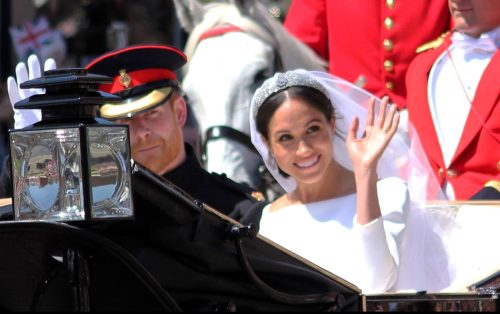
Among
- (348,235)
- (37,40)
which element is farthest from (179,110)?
(37,40)

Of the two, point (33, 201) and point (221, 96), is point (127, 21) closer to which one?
point (221, 96)

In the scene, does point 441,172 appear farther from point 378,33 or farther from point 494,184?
point 378,33

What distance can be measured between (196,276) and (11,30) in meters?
6.48

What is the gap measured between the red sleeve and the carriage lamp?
298cm

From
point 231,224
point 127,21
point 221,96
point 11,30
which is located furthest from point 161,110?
point 127,21

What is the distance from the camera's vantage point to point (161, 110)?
4035 mm

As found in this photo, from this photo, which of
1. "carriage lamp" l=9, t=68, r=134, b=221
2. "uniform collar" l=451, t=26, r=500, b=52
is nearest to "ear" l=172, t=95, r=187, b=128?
"uniform collar" l=451, t=26, r=500, b=52

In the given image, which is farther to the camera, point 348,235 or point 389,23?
point 389,23

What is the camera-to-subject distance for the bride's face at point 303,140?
336cm

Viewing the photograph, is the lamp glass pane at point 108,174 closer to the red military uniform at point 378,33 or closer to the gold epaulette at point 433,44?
the gold epaulette at point 433,44

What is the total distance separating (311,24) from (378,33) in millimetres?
395

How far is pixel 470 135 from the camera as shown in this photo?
3803 millimetres

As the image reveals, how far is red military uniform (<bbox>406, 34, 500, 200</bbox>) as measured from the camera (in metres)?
3.78

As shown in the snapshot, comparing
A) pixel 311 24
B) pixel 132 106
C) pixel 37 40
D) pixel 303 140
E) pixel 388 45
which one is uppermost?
pixel 37 40
